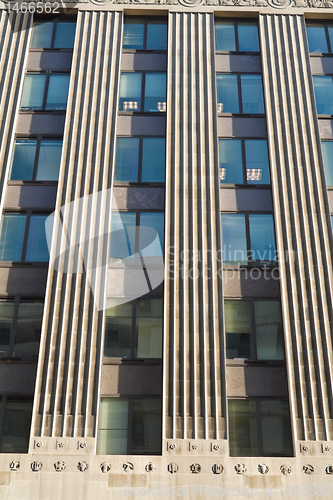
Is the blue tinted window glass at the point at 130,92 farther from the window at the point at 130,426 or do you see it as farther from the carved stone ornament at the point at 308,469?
the carved stone ornament at the point at 308,469

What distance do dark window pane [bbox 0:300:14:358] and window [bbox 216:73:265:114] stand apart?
39.8 ft

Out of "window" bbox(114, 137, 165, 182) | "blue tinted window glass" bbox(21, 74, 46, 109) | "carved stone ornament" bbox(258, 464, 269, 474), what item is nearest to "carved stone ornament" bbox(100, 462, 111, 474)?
"carved stone ornament" bbox(258, 464, 269, 474)

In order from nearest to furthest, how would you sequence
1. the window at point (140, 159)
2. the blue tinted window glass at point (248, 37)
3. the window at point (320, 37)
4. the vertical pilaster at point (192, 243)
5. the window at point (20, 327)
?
the vertical pilaster at point (192, 243), the window at point (20, 327), the window at point (140, 159), the blue tinted window glass at point (248, 37), the window at point (320, 37)

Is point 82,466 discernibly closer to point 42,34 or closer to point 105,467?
point 105,467

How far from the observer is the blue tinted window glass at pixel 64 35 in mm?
22078

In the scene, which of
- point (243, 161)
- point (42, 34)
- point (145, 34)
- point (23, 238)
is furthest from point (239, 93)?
point (23, 238)

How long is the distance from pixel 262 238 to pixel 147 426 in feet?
26.8

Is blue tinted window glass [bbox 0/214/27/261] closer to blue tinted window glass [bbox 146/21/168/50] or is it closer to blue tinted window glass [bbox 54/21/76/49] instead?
blue tinted window glass [bbox 54/21/76/49]

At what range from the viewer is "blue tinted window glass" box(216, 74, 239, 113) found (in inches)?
811

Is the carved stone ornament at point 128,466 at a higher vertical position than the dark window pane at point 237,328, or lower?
lower

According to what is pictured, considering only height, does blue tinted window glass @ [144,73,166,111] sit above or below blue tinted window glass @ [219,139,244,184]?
above

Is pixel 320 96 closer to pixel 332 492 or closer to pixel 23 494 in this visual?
pixel 332 492

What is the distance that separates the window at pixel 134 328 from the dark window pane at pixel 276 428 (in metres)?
4.13

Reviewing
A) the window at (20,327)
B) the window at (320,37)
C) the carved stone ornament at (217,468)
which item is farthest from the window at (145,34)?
the carved stone ornament at (217,468)
